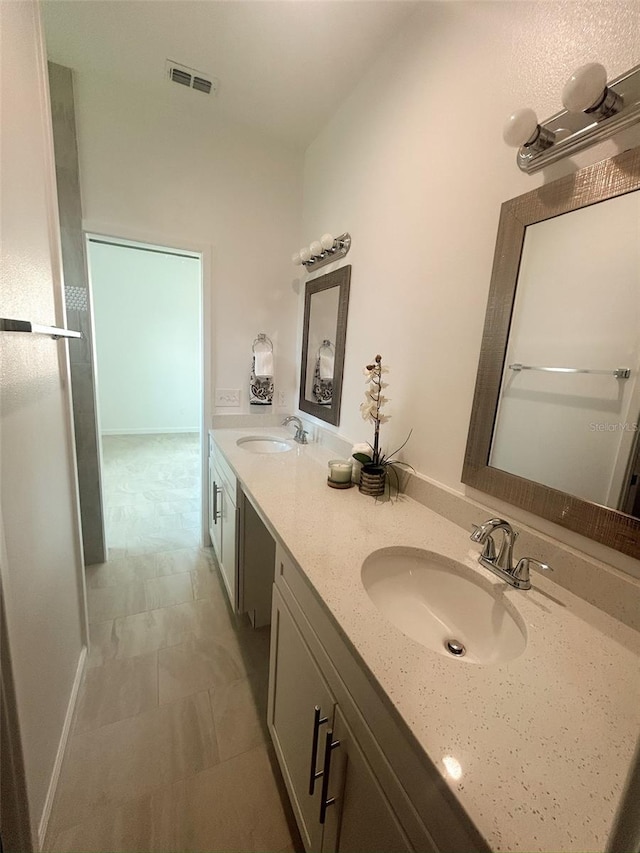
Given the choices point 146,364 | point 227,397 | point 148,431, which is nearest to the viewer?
point 227,397

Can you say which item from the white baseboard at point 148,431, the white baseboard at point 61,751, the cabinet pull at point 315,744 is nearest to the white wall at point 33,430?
the white baseboard at point 61,751

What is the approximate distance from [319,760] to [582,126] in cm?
165

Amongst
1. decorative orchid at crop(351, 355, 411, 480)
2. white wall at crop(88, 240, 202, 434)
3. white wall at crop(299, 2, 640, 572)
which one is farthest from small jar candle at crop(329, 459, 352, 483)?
white wall at crop(88, 240, 202, 434)

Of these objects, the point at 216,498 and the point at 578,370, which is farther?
the point at 216,498

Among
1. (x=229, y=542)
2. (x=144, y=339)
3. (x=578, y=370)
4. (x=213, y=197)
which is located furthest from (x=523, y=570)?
(x=144, y=339)

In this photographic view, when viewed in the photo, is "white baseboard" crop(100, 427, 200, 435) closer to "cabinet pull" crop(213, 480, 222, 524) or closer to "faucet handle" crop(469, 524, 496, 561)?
"cabinet pull" crop(213, 480, 222, 524)

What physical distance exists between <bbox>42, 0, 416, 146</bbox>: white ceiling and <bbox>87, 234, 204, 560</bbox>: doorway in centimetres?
251

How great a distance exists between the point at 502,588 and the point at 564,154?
1.08 metres

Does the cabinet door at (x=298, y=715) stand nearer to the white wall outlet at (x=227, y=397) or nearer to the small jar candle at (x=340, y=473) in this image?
the small jar candle at (x=340, y=473)

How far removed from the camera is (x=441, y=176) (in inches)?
47.1

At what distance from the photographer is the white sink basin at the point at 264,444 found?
85.7 inches

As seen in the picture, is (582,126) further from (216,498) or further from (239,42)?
(216,498)

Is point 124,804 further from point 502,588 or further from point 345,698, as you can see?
point 502,588

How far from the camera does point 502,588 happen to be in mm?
831
